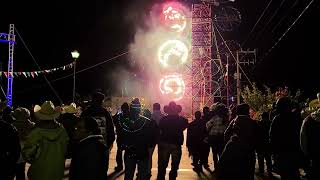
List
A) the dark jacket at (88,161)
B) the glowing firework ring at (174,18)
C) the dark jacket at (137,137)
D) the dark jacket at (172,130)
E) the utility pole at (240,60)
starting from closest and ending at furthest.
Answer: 1. the dark jacket at (88,161)
2. the dark jacket at (137,137)
3. the dark jacket at (172,130)
4. the utility pole at (240,60)
5. the glowing firework ring at (174,18)

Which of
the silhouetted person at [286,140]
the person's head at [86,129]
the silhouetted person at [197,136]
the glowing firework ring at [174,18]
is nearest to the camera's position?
the person's head at [86,129]

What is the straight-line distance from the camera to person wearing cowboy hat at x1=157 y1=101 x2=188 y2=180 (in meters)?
9.32

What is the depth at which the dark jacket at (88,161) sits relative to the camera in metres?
5.02

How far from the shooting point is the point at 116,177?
10.8 m

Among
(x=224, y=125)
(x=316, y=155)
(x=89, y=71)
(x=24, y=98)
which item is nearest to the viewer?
(x=316, y=155)

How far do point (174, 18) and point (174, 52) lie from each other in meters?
3.47

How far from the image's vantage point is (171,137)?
9.30m

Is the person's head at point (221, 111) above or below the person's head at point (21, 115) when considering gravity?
above

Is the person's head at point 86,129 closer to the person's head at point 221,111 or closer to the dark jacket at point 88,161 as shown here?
the dark jacket at point 88,161

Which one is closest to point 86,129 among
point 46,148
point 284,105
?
point 46,148

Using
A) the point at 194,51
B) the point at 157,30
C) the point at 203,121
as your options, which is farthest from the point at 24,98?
the point at 203,121

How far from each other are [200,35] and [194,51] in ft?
4.95

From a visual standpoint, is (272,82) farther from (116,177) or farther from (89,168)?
(89,168)

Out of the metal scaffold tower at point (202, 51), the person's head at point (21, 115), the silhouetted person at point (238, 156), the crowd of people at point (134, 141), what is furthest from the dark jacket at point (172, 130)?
the metal scaffold tower at point (202, 51)
